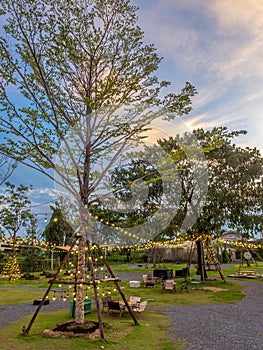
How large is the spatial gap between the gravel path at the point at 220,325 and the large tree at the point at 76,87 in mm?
4114

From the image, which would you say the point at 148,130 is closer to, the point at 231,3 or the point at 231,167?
the point at 231,3

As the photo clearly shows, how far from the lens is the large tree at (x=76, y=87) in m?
10.3

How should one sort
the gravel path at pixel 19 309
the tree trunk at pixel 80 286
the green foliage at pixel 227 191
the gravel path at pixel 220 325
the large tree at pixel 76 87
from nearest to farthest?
1. the gravel path at pixel 220 325
2. the tree trunk at pixel 80 286
3. the large tree at pixel 76 87
4. the gravel path at pixel 19 309
5. the green foliage at pixel 227 191

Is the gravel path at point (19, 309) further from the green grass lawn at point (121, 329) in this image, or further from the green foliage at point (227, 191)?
the green foliage at point (227, 191)

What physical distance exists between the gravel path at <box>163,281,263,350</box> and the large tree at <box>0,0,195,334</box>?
4.11m

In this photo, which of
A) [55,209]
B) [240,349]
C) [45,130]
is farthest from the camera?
[55,209]

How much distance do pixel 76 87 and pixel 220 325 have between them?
9.84 m

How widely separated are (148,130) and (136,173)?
969 cm

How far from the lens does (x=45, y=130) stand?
10.8 m

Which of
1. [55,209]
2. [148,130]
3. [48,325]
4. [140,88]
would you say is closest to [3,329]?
[48,325]

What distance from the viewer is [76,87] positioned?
11086 millimetres

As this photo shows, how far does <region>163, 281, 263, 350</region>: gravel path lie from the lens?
25.6 ft

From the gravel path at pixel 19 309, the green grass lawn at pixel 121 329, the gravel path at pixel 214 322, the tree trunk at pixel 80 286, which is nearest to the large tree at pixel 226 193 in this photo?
the green grass lawn at pixel 121 329

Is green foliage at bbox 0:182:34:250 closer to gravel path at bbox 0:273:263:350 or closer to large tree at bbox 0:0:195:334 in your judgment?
gravel path at bbox 0:273:263:350
